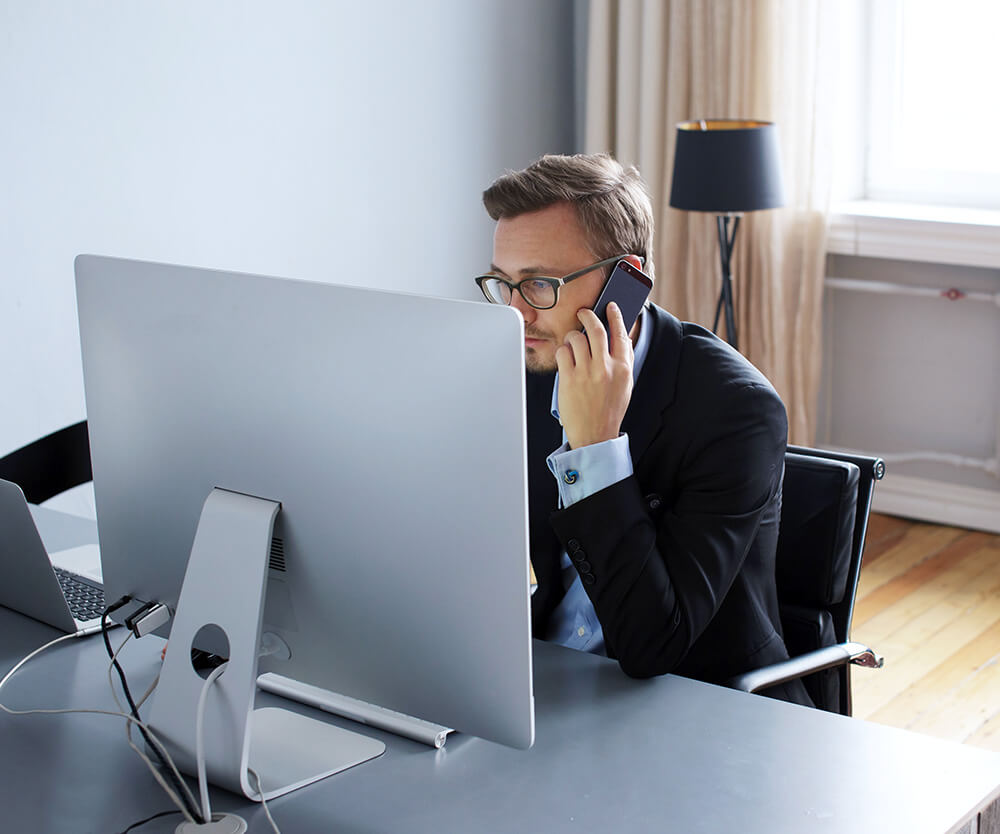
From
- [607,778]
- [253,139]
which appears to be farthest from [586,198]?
[253,139]

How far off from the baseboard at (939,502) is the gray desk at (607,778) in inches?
111

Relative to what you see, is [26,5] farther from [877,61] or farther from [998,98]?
[998,98]

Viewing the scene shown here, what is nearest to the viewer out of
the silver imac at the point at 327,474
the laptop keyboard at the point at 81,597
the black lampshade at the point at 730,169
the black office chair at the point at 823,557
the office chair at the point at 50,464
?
the silver imac at the point at 327,474

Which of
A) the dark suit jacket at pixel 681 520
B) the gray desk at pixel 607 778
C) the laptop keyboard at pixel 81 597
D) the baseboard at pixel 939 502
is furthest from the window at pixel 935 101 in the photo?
the laptop keyboard at pixel 81 597

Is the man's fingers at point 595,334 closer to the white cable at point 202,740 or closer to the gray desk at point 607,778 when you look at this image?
the gray desk at point 607,778

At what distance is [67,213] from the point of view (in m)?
2.81

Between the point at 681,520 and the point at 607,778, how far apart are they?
416 mm

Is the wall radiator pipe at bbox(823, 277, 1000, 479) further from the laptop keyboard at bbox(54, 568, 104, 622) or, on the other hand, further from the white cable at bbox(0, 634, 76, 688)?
the white cable at bbox(0, 634, 76, 688)

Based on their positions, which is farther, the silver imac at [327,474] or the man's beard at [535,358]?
the man's beard at [535,358]

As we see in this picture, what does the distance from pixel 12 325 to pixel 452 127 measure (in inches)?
62.5

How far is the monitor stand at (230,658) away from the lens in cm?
118

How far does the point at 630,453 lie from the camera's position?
1.63 meters

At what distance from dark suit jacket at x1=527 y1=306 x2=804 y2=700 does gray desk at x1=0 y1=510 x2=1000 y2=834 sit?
0.11 metres

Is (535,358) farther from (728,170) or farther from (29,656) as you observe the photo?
(728,170)
